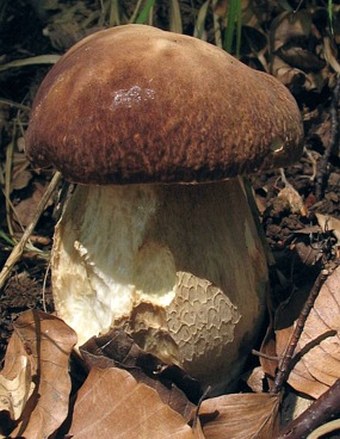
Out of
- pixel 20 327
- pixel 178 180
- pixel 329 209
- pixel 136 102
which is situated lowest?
pixel 329 209

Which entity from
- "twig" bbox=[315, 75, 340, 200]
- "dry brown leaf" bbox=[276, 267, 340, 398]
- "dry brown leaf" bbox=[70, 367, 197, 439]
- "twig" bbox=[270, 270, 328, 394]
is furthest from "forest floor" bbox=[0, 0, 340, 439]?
"dry brown leaf" bbox=[70, 367, 197, 439]

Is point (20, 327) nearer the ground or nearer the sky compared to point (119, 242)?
nearer the ground

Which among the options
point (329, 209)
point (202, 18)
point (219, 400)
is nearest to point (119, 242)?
point (219, 400)

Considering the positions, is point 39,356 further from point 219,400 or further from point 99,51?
point 99,51

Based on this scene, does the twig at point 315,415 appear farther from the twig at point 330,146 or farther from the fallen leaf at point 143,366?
the twig at point 330,146

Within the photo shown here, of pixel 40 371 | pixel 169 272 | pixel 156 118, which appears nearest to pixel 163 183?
pixel 156 118

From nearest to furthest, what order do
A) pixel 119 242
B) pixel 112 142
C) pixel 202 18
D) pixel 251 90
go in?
pixel 112 142 → pixel 251 90 → pixel 119 242 → pixel 202 18

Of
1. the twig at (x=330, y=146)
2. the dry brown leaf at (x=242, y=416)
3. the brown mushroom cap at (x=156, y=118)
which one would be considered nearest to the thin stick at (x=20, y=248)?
the brown mushroom cap at (x=156, y=118)
